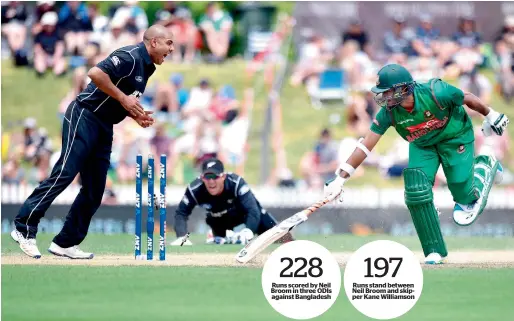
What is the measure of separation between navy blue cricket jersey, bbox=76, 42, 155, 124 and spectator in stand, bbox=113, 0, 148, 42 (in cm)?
790

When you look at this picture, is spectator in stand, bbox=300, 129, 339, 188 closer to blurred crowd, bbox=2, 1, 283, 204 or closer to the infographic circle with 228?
blurred crowd, bbox=2, 1, 283, 204

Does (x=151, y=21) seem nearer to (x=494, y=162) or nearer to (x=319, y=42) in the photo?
(x=319, y=42)

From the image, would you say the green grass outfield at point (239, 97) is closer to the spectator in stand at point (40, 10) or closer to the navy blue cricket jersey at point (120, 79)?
the spectator in stand at point (40, 10)

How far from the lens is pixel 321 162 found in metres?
15.0

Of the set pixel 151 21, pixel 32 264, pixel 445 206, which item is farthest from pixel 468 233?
pixel 32 264

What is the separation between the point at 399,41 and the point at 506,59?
161cm

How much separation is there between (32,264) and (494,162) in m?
3.88

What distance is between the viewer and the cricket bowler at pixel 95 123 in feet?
26.9

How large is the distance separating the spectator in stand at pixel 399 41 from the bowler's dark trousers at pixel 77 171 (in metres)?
8.54

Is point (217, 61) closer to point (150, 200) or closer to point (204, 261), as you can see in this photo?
point (204, 261)

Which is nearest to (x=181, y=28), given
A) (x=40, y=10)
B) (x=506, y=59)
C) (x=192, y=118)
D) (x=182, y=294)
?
(x=192, y=118)

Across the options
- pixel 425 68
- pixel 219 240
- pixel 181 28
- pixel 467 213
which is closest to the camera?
pixel 467 213

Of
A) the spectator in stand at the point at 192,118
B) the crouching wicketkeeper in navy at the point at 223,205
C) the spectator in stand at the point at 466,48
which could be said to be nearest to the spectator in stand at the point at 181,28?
the spectator in stand at the point at 192,118

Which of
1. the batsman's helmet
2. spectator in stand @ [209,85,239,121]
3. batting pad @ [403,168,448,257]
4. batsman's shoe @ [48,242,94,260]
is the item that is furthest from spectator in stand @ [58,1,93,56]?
batting pad @ [403,168,448,257]
